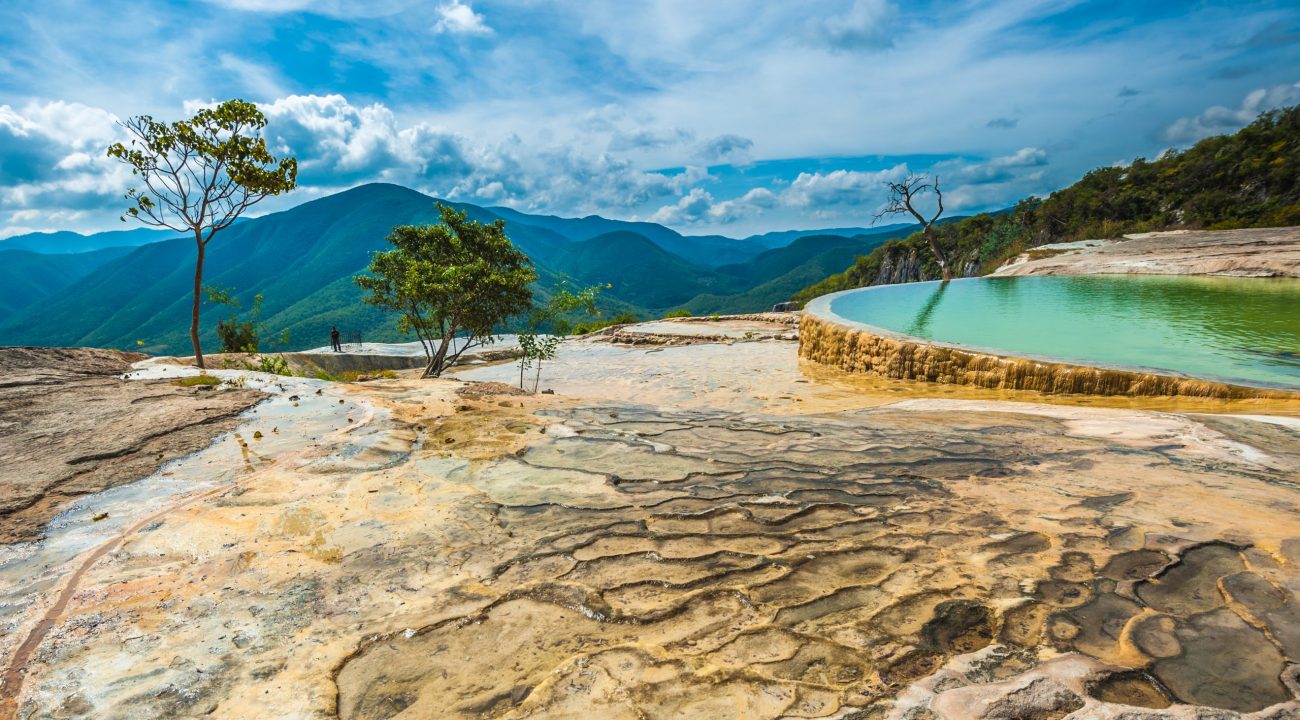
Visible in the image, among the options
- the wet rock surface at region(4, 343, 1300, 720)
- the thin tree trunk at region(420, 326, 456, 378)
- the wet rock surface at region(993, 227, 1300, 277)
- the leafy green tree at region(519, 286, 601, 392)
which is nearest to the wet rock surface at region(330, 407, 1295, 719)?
the wet rock surface at region(4, 343, 1300, 720)

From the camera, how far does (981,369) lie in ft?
27.2

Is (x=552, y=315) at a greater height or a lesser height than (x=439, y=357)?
greater

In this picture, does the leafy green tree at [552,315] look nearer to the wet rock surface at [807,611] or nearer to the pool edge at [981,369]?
the pool edge at [981,369]

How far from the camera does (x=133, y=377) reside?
9117 millimetres

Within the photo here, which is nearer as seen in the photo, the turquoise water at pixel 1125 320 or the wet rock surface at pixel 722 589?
the wet rock surface at pixel 722 589

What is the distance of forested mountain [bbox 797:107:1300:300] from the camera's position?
31.0m

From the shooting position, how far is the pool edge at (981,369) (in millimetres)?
6285

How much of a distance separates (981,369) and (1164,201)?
139 feet

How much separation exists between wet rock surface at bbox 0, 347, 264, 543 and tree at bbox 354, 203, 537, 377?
5.75 meters

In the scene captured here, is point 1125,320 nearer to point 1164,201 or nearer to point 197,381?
point 197,381

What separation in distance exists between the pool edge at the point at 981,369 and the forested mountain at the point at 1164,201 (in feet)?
97.0

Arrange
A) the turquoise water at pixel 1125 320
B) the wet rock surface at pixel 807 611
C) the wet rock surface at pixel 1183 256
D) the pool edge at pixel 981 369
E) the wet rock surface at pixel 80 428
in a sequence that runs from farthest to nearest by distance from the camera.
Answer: the wet rock surface at pixel 1183 256 → the turquoise water at pixel 1125 320 → the pool edge at pixel 981 369 → the wet rock surface at pixel 80 428 → the wet rock surface at pixel 807 611

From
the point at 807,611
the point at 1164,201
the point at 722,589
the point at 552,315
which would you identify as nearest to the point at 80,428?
the point at 722,589

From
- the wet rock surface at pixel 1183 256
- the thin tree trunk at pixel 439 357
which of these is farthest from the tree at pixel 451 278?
the wet rock surface at pixel 1183 256
